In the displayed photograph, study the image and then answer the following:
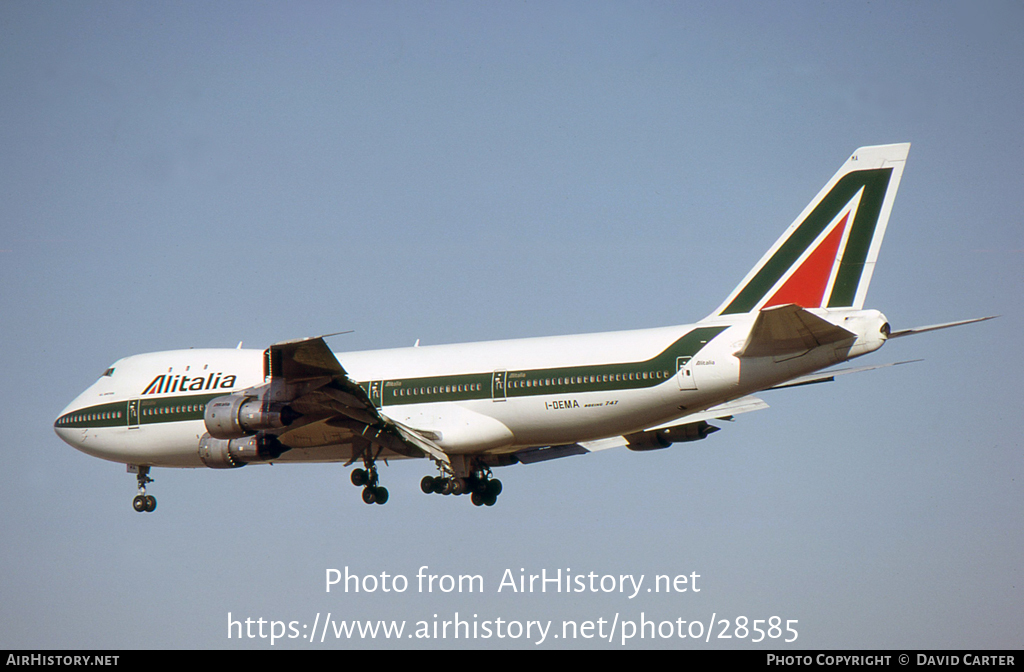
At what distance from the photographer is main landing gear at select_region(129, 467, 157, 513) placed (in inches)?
1470

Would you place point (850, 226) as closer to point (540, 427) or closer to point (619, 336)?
point (619, 336)

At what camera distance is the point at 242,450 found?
32.7m

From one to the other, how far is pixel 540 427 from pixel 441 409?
9.58 ft

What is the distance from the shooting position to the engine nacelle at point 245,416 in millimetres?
30203

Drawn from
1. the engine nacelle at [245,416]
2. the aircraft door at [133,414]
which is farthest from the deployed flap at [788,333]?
the aircraft door at [133,414]

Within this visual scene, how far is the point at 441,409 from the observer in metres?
32.0

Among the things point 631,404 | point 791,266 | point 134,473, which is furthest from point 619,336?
point 134,473

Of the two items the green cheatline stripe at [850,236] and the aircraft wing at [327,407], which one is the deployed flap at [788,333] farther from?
the aircraft wing at [327,407]

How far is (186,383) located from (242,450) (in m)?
4.44

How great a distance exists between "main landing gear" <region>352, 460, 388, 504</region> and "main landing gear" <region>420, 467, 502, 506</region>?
1.18 m

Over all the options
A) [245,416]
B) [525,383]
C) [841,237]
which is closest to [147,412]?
[245,416]

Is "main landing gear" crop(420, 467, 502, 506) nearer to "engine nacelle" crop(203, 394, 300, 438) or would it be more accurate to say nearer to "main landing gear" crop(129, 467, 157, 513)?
"engine nacelle" crop(203, 394, 300, 438)

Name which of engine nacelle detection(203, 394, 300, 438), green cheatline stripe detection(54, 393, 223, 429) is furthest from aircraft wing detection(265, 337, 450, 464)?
green cheatline stripe detection(54, 393, 223, 429)

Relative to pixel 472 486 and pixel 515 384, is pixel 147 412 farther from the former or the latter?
pixel 515 384
